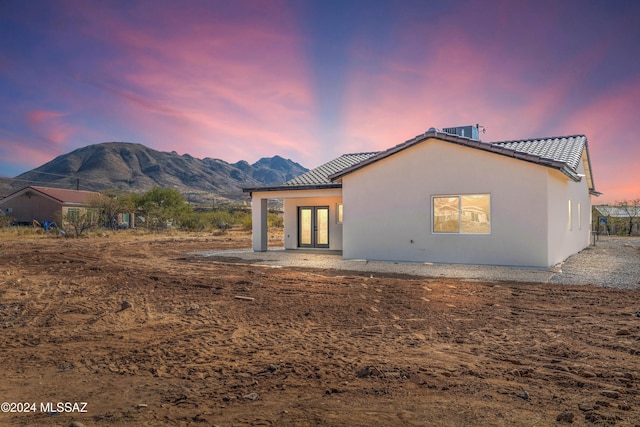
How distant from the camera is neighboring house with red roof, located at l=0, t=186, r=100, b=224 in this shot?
41.2 metres

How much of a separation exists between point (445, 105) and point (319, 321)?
15.6m

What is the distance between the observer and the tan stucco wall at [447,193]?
1139 centimetres

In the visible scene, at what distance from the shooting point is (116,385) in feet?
11.8

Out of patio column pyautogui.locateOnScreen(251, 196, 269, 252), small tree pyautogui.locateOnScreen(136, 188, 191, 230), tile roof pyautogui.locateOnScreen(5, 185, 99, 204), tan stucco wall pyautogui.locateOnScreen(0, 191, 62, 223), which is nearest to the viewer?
patio column pyautogui.locateOnScreen(251, 196, 269, 252)

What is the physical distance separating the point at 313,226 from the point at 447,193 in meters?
7.10

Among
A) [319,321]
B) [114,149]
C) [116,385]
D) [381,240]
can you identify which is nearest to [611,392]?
[319,321]

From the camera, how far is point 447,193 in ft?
40.6

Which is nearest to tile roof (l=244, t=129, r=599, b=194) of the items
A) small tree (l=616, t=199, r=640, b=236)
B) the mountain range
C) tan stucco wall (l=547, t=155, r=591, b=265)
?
tan stucco wall (l=547, t=155, r=591, b=265)

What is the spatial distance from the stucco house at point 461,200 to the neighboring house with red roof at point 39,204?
36515 mm

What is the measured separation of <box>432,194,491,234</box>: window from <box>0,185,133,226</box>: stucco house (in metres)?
38.8

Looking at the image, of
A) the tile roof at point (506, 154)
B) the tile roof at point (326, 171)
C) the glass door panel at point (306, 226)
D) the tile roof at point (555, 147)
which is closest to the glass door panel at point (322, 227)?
the glass door panel at point (306, 226)

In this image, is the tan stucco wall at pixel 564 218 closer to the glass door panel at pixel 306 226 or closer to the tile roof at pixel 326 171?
the tile roof at pixel 326 171

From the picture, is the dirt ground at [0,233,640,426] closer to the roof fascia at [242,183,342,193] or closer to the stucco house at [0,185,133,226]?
the roof fascia at [242,183,342,193]

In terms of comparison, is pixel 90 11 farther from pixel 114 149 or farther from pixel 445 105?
pixel 114 149
